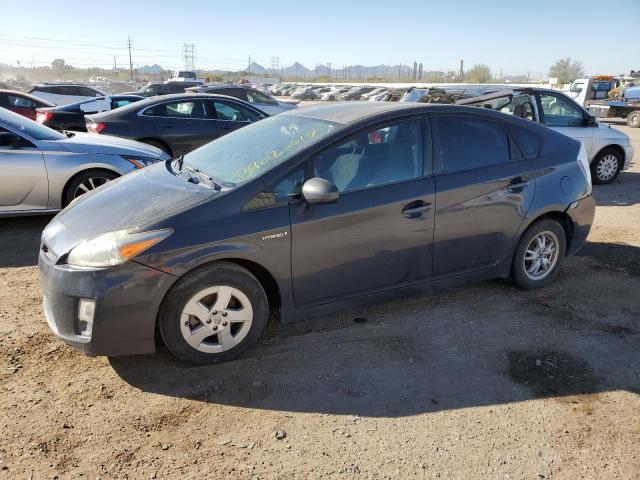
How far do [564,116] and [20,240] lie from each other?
8359 mm

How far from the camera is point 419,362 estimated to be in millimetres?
3422

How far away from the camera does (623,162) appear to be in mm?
9422

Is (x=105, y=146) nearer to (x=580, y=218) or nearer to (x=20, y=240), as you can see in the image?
(x=20, y=240)

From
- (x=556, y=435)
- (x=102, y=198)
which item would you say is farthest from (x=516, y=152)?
(x=102, y=198)

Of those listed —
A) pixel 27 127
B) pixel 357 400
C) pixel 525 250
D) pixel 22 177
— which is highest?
pixel 27 127

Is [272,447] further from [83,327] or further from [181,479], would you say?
[83,327]

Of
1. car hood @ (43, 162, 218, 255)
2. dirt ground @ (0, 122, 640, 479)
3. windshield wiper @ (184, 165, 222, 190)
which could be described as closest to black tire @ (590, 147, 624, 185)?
dirt ground @ (0, 122, 640, 479)

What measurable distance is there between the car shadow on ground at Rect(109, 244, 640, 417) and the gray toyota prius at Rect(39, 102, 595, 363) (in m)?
0.24

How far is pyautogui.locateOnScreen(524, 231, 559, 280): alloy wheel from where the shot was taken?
176 inches

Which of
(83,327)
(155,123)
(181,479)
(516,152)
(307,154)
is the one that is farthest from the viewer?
(155,123)

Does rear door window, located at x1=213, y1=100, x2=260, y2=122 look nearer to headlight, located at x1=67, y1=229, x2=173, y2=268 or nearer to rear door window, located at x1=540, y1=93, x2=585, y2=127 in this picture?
rear door window, located at x1=540, y1=93, x2=585, y2=127

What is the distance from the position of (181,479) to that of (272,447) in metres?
0.47

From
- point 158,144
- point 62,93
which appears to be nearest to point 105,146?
point 158,144

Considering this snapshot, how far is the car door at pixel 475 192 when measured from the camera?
3.88 m
